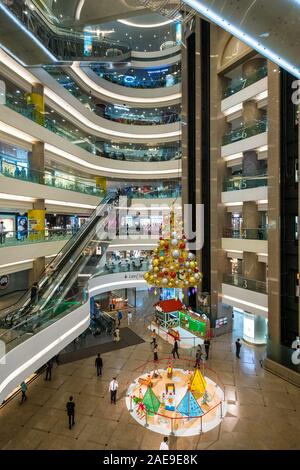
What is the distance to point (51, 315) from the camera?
384 inches

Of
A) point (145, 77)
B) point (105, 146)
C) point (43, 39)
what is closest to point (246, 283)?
point (43, 39)

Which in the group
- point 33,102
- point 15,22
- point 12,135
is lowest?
point 12,135

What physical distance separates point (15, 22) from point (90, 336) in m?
15.6

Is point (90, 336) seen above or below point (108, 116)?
below

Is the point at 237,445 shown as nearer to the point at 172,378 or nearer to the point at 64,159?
the point at 172,378

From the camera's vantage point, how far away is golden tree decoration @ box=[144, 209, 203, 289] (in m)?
7.75

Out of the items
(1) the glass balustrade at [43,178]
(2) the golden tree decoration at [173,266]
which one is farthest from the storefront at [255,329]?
(1) the glass balustrade at [43,178]

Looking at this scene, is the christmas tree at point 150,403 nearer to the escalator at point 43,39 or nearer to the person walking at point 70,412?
the person walking at point 70,412

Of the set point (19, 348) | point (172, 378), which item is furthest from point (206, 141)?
point (19, 348)

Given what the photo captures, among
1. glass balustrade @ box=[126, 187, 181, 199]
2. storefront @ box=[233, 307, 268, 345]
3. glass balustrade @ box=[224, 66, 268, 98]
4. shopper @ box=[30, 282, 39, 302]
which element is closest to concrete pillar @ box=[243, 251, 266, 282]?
storefront @ box=[233, 307, 268, 345]

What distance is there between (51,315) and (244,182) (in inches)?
444

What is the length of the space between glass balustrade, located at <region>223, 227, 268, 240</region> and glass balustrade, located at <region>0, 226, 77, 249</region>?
957 centimetres

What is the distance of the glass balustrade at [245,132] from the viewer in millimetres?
13553

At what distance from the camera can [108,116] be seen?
78.3 ft
